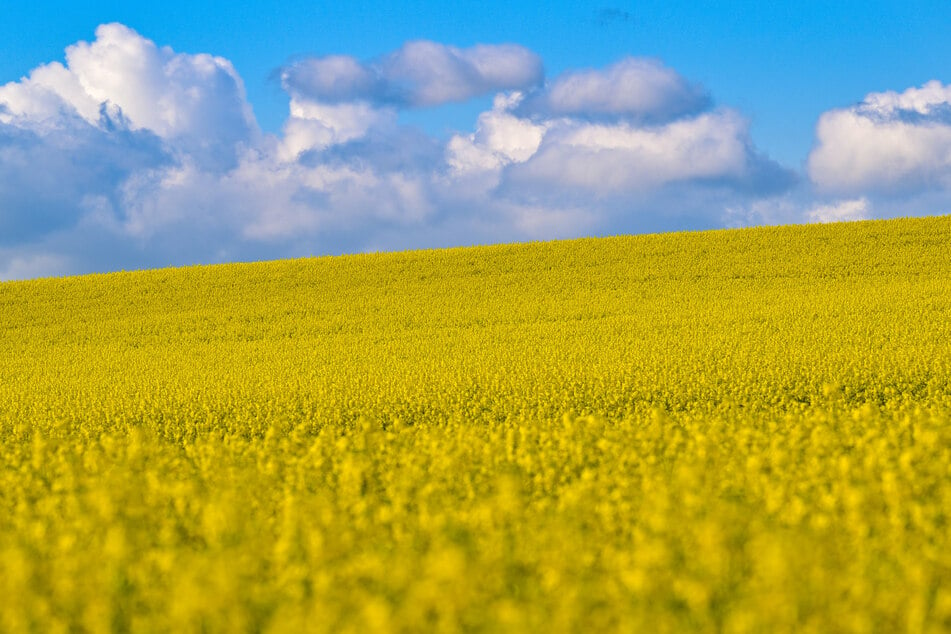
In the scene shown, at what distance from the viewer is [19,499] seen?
901 cm

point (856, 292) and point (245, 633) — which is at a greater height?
point (856, 292)

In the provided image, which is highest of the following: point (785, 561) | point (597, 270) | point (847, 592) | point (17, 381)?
point (597, 270)

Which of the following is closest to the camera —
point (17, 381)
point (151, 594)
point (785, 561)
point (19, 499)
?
point (785, 561)

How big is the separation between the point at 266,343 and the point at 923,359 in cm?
1596

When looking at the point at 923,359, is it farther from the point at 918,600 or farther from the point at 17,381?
the point at 17,381

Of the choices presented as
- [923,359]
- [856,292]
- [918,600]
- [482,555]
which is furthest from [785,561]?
[856,292]

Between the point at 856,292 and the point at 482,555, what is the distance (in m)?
23.1

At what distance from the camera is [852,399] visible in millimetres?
14711

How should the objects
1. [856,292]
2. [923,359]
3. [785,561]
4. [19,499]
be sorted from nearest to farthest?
[785,561]
[19,499]
[923,359]
[856,292]

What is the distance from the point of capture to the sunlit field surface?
16.1 feet

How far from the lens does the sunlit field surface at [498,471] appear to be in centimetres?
491

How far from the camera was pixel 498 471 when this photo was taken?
8719 mm

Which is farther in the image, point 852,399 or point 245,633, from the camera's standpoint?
point 852,399

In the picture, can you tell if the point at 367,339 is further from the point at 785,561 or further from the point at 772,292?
the point at 785,561
